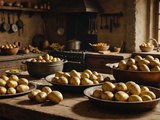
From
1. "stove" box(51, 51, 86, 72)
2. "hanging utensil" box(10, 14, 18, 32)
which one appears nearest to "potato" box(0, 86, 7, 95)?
"stove" box(51, 51, 86, 72)

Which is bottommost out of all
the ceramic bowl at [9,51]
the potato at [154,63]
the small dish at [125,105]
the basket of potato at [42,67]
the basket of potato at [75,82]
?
the small dish at [125,105]

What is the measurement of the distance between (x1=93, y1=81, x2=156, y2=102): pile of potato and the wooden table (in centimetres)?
8

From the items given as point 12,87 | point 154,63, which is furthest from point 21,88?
point 154,63

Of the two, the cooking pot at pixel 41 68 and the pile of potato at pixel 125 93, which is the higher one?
the cooking pot at pixel 41 68

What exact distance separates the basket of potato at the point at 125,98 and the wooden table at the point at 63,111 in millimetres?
43

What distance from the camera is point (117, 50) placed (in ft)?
17.3

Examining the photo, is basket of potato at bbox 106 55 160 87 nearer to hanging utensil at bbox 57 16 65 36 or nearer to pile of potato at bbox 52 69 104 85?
pile of potato at bbox 52 69 104 85

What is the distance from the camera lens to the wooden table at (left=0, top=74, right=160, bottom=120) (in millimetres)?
1406

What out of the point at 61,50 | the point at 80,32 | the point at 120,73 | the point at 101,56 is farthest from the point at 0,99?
the point at 80,32

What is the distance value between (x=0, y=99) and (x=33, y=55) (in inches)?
147

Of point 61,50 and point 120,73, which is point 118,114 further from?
point 61,50

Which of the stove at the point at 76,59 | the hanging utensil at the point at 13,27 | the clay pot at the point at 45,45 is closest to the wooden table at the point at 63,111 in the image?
the stove at the point at 76,59

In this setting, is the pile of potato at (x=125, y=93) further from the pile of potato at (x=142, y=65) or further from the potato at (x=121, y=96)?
the pile of potato at (x=142, y=65)

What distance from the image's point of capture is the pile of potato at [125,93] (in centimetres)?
146
